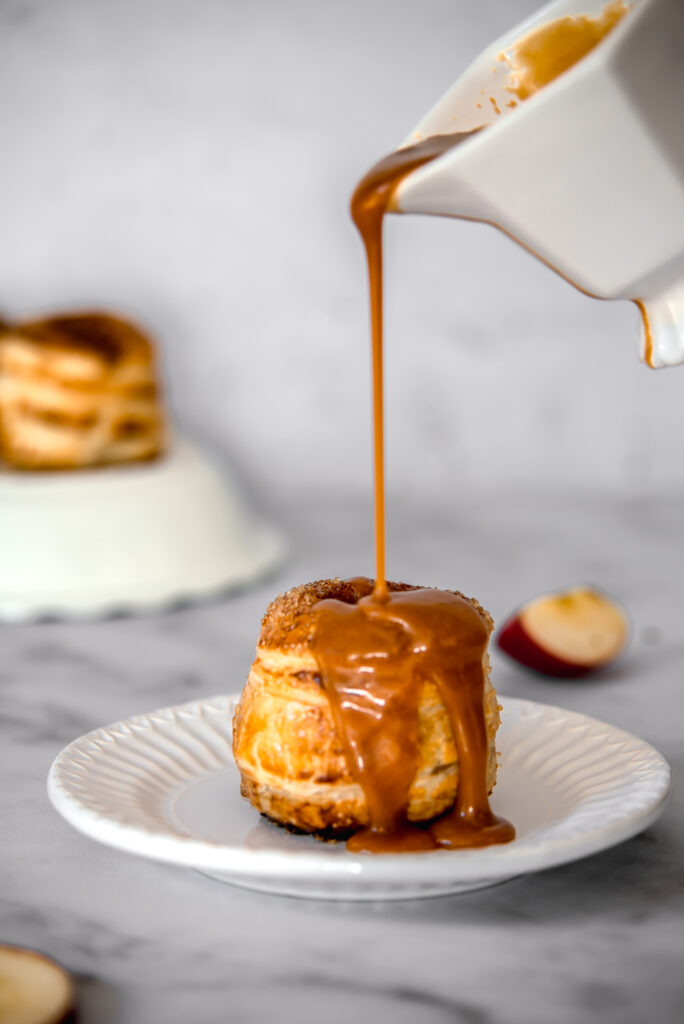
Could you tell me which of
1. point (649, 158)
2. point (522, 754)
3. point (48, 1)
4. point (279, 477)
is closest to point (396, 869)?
point (522, 754)

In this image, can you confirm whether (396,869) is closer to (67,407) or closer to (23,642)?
(23,642)

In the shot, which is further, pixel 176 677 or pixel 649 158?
pixel 176 677

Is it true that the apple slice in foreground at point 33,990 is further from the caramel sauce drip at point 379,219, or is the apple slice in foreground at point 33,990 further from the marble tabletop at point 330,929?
the caramel sauce drip at point 379,219

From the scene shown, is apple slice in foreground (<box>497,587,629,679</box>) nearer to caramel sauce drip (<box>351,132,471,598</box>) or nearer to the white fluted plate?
the white fluted plate

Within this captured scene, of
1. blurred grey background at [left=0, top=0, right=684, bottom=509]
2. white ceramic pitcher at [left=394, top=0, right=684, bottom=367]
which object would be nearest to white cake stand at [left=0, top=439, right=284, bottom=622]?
blurred grey background at [left=0, top=0, right=684, bottom=509]

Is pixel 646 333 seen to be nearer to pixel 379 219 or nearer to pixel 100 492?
pixel 379 219

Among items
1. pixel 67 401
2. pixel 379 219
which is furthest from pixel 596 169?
pixel 67 401
